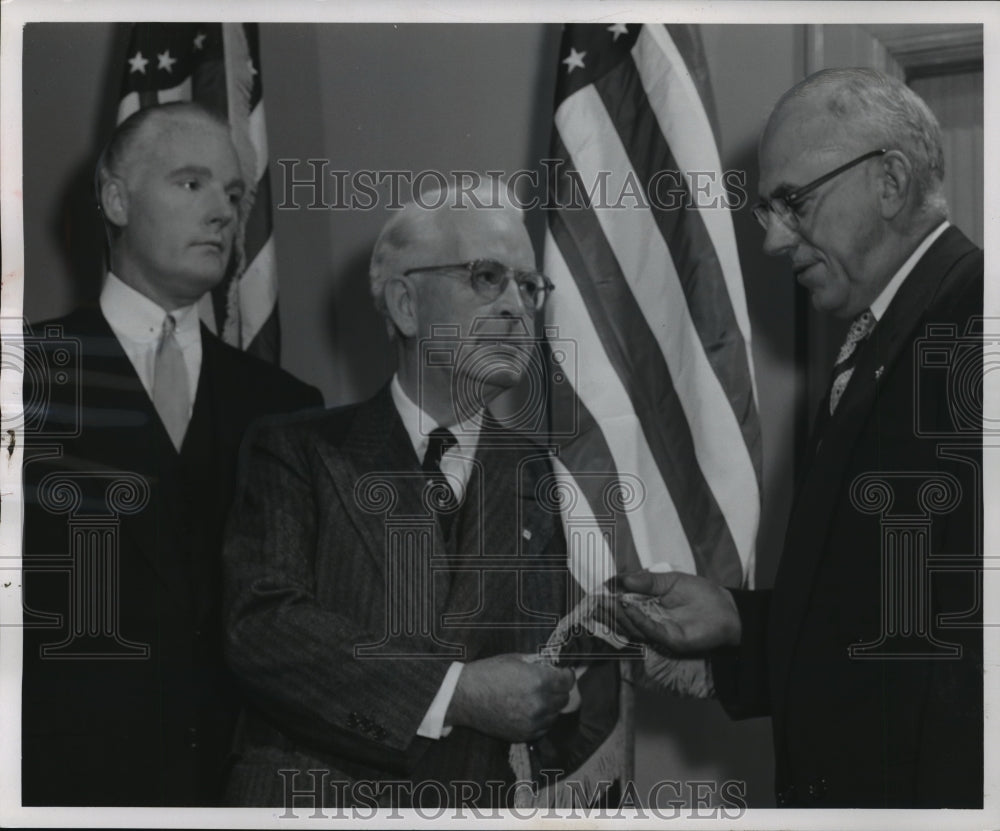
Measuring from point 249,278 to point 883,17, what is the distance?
1168 millimetres

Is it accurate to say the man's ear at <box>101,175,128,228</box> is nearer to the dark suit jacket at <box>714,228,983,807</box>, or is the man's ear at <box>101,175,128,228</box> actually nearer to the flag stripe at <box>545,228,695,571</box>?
the flag stripe at <box>545,228,695,571</box>

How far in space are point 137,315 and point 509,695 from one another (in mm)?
913

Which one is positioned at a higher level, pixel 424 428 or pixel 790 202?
pixel 790 202

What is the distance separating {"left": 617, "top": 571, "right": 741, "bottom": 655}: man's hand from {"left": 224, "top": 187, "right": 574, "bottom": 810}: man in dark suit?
0.42ft

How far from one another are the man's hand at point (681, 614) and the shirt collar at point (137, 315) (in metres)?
0.87

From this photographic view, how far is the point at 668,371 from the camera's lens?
6.73 ft

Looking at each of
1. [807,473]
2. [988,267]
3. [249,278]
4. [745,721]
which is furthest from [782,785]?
[249,278]

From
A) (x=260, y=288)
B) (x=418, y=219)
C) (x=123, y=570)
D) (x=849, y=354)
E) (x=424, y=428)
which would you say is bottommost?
(x=123, y=570)

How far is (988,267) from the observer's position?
79.5 inches

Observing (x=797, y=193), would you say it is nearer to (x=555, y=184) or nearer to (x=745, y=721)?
(x=555, y=184)

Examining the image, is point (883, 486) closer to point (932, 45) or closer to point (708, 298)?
point (708, 298)

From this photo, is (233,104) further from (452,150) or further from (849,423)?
(849,423)

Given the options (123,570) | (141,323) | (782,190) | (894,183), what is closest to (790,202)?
(782,190)

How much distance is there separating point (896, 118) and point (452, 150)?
74 centimetres
